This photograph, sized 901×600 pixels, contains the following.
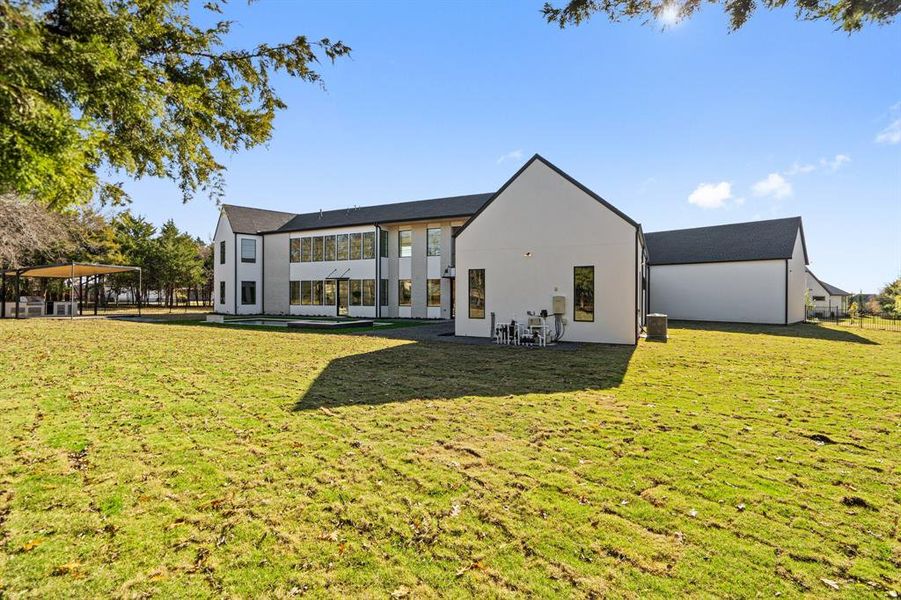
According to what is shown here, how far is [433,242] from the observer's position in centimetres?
2909

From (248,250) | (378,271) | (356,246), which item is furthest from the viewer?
(248,250)

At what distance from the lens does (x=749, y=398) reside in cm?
745

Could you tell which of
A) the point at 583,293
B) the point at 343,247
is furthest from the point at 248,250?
the point at 583,293

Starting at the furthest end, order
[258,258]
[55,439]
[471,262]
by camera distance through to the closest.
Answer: [258,258] < [471,262] < [55,439]

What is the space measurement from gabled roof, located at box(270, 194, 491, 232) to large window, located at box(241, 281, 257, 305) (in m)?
5.01

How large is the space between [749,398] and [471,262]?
11414mm

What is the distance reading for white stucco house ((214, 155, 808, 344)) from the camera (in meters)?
15.5

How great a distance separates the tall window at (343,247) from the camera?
31.6 meters

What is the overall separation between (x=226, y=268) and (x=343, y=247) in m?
10.7

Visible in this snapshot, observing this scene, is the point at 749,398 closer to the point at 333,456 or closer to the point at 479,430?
the point at 479,430

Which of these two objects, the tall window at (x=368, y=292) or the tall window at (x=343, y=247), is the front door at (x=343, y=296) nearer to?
the tall window at (x=368, y=292)

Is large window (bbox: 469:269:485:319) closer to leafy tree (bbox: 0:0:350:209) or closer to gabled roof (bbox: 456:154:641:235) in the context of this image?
gabled roof (bbox: 456:154:641:235)

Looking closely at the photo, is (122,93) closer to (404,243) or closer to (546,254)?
(546,254)

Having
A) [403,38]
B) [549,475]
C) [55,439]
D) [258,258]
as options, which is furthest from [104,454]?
[258,258]
